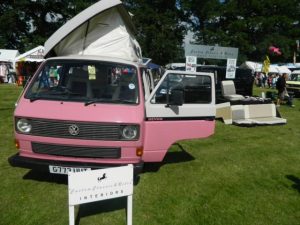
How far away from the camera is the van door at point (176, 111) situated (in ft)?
17.9

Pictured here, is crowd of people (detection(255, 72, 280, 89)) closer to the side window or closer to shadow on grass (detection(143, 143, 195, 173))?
shadow on grass (detection(143, 143, 195, 173))

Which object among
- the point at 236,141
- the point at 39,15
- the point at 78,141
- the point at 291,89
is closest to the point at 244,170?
the point at 236,141

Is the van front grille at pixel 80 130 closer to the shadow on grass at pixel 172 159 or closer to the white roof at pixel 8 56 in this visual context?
the shadow on grass at pixel 172 159

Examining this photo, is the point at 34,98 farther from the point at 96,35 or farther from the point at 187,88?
the point at 187,88

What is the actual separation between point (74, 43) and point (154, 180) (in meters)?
3.05

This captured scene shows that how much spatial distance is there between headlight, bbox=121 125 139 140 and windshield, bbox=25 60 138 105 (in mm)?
512

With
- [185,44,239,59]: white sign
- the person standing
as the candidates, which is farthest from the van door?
the person standing

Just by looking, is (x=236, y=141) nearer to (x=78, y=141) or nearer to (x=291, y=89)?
(x=78, y=141)

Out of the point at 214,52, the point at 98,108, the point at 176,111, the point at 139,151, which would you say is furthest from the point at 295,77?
the point at 98,108

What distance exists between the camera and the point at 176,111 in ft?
18.5

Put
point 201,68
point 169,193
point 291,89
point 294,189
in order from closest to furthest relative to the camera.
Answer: point 169,193 < point 294,189 < point 201,68 < point 291,89

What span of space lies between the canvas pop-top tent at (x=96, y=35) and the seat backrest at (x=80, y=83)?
109 centimetres

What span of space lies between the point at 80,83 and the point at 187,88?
1.82m

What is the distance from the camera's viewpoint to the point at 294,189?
5875mm
